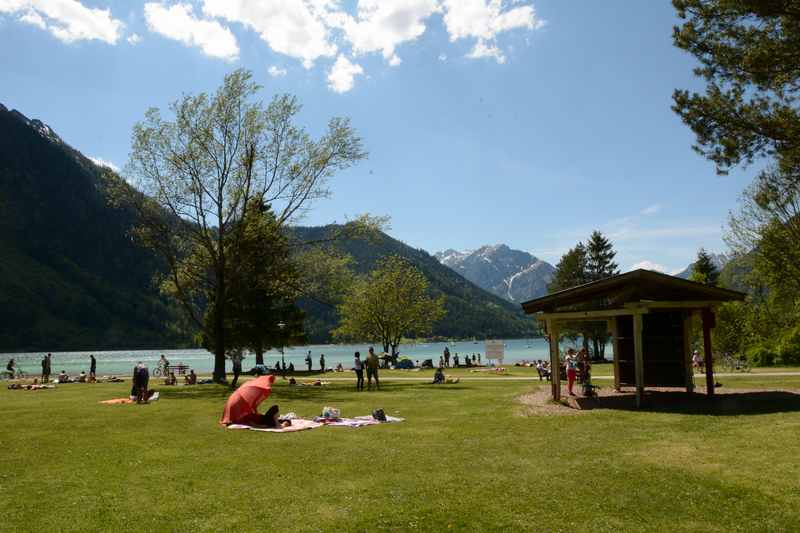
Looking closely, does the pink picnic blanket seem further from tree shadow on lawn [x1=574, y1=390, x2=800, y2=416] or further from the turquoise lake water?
the turquoise lake water

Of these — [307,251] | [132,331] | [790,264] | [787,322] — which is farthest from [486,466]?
[132,331]

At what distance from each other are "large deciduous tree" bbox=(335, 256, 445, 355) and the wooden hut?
37837 mm

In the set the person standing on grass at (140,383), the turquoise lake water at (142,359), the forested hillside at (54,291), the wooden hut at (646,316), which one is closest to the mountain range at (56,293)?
the forested hillside at (54,291)

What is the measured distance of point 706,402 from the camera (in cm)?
1742

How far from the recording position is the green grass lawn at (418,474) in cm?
743

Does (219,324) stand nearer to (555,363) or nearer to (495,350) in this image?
(555,363)

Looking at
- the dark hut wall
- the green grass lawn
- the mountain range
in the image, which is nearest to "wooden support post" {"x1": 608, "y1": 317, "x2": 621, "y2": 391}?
the dark hut wall

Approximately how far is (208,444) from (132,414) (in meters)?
6.39

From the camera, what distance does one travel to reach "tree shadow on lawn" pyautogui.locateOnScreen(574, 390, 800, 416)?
51.3ft

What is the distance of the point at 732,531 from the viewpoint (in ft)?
22.3

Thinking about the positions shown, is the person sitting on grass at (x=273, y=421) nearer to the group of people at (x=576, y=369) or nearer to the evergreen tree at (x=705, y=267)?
the group of people at (x=576, y=369)

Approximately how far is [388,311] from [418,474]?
165 ft

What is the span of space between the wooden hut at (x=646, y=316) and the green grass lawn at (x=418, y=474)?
138 inches

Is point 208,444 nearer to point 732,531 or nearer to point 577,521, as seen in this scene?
point 577,521
